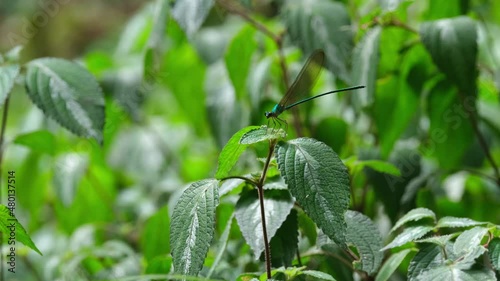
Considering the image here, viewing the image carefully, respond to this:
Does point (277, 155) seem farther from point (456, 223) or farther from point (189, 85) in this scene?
point (189, 85)

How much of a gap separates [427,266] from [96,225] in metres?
0.99

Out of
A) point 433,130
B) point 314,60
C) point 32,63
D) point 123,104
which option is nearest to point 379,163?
point 314,60

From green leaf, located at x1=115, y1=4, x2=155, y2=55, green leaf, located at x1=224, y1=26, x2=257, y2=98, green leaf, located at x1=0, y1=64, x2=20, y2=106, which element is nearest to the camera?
green leaf, located at x1=0, y1=64, x2=20, y2=106

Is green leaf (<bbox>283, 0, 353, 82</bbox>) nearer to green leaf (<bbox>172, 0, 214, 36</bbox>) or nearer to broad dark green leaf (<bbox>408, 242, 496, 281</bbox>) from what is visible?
green leaf (<bbox>172, 0, 214, 36</bbox>)

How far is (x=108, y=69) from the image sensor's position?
1623 millimetres

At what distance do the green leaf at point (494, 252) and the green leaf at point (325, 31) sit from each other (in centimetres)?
46

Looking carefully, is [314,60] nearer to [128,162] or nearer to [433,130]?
[433,130]

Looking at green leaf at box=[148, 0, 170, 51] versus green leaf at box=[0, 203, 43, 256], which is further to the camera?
green leaf at box=[148, 0, 170, 51]

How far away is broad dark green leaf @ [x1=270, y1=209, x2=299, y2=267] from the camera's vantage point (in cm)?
79

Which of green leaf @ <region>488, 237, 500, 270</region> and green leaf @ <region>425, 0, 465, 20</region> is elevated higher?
green leaf @ <region>425, 0, 465, 20</region>

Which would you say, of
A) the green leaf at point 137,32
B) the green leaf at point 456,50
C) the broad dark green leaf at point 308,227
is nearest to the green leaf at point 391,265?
the broad dark green leaf at point 308,227

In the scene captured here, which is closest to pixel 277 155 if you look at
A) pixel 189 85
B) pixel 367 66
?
pixel 367 66

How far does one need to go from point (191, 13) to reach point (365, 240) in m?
0.52

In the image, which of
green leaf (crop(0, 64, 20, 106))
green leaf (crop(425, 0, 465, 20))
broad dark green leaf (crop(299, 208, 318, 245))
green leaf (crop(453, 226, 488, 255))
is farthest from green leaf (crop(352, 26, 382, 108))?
green leaf (crop(0, 64, 20, 106))
